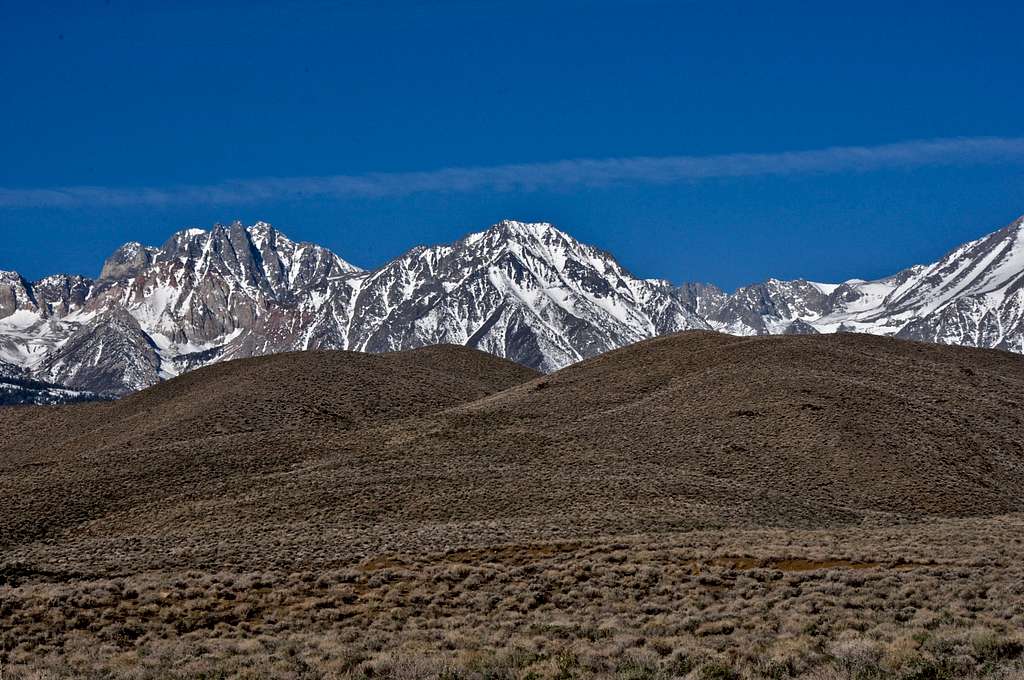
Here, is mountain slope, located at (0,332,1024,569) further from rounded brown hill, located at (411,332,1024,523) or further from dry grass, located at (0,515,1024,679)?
dry grass, located at (0,515,1024,679)

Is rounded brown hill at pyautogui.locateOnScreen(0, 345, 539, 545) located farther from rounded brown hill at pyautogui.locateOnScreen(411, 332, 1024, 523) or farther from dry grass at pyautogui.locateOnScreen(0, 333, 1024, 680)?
rounded brown hill at pyautogui.locateOnScreen(411, 332, 1024, 523)

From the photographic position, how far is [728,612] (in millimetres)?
27500

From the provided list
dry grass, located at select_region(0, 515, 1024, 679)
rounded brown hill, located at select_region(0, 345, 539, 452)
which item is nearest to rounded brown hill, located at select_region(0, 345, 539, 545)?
rounded brown hill, located at select_region(0, 345, 539, 452)

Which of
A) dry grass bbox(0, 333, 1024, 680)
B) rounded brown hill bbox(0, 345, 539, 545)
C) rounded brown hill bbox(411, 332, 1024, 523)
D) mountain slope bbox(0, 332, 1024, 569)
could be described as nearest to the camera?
A: dry grass bbox(0, 333, 1024, 680)

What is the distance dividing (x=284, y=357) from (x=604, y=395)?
120 ft

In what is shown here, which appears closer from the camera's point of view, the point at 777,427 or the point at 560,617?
the point at 560,617

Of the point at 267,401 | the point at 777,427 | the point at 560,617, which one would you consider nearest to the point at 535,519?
the point at 560,617

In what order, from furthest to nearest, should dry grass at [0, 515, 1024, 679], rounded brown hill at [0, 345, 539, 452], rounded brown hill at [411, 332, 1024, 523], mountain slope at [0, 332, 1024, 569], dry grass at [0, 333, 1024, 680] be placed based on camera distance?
rounded brown hill at [0, 345, 539, 452] < rounded brown hill at [411, 332, 1024, 523] < mountain slope at [0, 332, 1024, 569] < dry grass at [0, 333, 1024, 680] < dry grass at [0, 515, 1024, 679]

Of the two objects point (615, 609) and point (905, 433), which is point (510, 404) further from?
point (615, 609)

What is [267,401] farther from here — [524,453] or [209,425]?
[524,453]

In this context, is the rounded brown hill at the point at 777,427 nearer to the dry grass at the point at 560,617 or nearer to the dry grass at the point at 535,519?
the dry grass at the point at 535,519

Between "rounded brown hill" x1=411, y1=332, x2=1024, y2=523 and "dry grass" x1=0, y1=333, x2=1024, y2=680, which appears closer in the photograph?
"dry grass" x1=0, y1=333, x2=1024, y2=680

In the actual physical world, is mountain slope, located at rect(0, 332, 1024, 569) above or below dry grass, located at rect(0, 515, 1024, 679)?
above

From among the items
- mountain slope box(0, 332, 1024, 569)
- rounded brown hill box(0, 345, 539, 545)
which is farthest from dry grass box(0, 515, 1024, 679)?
rounded brown hill box(0, 345, 539, 545)
